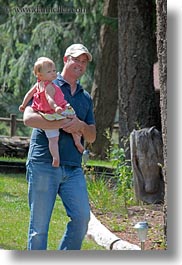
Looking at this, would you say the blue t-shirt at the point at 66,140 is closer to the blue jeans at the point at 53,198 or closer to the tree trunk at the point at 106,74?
the blue jeans at the point at 53,198

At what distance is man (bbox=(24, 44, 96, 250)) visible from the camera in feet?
11.4

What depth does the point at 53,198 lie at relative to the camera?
351 centimetres

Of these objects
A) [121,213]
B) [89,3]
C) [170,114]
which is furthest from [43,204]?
[89,3]

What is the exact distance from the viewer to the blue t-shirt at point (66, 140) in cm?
350

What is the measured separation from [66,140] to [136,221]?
121 centimetres

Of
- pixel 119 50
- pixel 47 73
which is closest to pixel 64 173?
pixel 47 73

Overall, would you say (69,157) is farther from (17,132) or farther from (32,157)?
(17,132)

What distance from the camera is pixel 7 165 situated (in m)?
4.79

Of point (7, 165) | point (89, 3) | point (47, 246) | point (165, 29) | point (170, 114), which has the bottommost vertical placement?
point (47, 246)

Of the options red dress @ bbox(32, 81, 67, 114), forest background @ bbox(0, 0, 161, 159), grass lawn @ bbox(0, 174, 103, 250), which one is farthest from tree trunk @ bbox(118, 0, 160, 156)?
red dress @ bbox(32, 81, 67, 114)

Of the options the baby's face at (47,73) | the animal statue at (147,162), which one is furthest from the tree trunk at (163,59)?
the animal statue at (147,162)

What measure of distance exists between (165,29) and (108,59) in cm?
452

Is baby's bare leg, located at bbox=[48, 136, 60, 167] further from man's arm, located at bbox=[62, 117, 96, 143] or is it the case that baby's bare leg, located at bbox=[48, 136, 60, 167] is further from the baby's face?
the baby's face

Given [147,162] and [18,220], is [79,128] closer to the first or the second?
[18,220]
